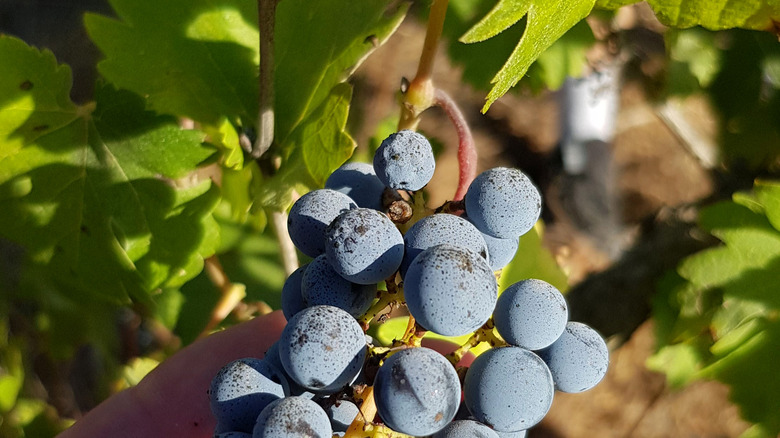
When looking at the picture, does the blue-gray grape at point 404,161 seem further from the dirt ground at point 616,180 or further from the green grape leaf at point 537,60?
the dirt ground at point 616,180

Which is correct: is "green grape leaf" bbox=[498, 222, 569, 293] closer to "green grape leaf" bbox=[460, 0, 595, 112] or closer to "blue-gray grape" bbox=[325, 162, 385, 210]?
"blue-gray grape" bbox=[325, 162, 385, 210]

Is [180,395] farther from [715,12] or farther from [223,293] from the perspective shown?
[715,12]

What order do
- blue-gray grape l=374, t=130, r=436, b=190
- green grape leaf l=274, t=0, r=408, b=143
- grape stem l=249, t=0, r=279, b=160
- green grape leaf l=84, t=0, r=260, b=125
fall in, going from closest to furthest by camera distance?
blue-gray grape l=374, t=130, r=436, b=190
grape stem l=249, t=0, r=279, b=160
green grape leaf l=274, t=0, r=408, b=143
green grape leaf l=84, t=0, r=260, b=125

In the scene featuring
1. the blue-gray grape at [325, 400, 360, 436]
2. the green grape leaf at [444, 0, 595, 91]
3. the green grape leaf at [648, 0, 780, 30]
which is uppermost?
the green grape leaf at [648, 0, 780, 30]

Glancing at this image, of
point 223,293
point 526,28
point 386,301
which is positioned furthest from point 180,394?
point 526,28

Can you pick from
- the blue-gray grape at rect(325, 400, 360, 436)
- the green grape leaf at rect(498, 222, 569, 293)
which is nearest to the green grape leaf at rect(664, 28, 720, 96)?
the green grape leaf at rect(498, 222, 569, 293)

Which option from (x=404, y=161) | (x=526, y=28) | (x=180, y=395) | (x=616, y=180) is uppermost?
(x=526, y=28)

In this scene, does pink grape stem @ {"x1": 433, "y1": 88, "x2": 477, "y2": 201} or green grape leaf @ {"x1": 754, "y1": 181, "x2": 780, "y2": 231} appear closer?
pink grape stem @ {"x1": 433, "y1": 88, "x2": 477, "y2": 201}
